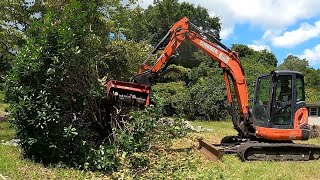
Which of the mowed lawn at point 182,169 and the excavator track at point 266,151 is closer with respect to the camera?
the mowed lawn at point 182,169

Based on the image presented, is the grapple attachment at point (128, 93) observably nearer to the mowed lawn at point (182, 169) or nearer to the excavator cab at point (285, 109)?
the mowed lawn at point (182, 169)

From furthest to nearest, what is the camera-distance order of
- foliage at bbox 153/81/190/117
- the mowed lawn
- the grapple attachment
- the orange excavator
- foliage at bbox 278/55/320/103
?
foliage at bbox 278/55/320/103 → foliage at bbox 153/81/190/117 → the orange excavator → the grapple attachment → the mowed lawn

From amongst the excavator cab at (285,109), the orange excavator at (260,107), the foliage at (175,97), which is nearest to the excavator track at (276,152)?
the orange excavator at (260,107)

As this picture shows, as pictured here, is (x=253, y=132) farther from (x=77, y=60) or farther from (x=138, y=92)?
(x=77, y=60)

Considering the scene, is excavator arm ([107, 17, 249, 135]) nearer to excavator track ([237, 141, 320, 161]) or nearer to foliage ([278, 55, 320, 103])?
excavator track ([237, 141, 320, 161])

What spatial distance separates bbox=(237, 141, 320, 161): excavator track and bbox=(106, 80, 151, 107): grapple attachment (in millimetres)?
2966

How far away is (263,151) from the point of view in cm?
1060

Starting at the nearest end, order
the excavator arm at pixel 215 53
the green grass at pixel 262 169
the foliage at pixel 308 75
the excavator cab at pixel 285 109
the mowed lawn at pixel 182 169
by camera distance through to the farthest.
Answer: the mowed lawn at pixel 182 169, the green grass at pixel 262 169, the excavator cab at pixel 285 109, the excavator arm at pixel 215 53, the foliage at pixel 308 75

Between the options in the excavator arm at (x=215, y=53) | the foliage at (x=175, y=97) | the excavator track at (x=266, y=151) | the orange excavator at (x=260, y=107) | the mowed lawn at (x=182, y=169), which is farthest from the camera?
the foliage at (x=175, y=97)

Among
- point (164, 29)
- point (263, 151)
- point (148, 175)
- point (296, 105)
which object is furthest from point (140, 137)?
point (164, 29)

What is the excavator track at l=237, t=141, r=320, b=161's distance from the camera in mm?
10391

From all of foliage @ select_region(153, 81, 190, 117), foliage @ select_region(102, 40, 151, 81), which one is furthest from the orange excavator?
foliage @ select_region(153, 81, 190, 117)

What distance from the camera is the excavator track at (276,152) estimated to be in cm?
1039

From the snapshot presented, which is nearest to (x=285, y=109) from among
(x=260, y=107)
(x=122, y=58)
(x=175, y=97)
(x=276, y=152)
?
(x=260, y=107)
